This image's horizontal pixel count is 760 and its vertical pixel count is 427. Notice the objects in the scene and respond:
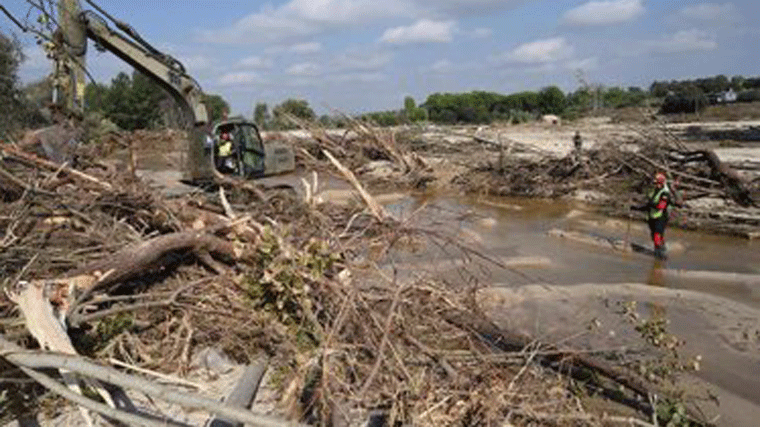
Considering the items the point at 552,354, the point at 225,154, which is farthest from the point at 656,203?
the point at 225,154

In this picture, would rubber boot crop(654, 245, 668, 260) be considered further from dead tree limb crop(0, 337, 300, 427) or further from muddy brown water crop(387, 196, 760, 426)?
dead tree limb crop(0, 337, 300, 427)

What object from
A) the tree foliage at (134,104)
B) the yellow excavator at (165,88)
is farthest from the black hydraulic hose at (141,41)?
the tree foliage at (134,104)

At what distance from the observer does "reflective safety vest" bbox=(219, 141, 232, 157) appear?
13.7m

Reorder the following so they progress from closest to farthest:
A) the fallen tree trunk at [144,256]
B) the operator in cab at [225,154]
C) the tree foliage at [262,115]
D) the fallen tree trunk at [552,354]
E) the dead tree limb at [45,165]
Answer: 1. the fallen tree trunk at [552,354]
2. the fallen tree trunk at [144,256]
3. the dead tree limb at [45,165]
4. the operator in cab at [225,154]
5. the tree foliage at [262,115]

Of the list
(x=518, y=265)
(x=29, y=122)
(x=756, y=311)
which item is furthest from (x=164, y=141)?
(x=756, y=311)

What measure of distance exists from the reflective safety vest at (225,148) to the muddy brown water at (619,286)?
12.2 feet

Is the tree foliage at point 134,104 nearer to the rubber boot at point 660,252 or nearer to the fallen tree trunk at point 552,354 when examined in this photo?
the rubber boot at point 660,252

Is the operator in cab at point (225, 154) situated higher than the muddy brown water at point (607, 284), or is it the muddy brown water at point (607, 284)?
the operator in cab at point (225, 154)

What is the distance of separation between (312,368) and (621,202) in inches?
469

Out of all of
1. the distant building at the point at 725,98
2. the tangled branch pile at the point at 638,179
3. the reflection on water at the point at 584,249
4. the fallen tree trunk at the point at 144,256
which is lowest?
the reflection on water at the point at 584,249

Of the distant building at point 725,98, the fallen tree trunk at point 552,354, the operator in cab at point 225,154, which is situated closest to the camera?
the fallen tree trunk at point 552,354

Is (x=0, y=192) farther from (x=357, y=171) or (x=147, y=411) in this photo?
(x=357, y=171)

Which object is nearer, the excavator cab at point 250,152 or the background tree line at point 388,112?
the excavator cab at point 250,152

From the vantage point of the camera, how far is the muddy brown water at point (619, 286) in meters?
7.22
